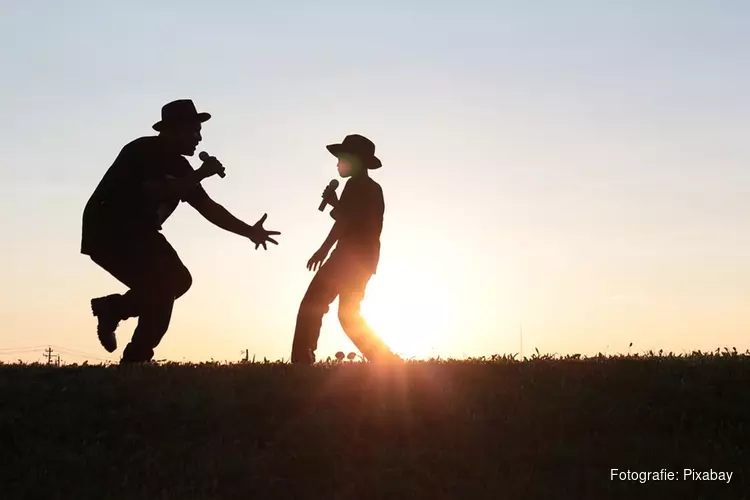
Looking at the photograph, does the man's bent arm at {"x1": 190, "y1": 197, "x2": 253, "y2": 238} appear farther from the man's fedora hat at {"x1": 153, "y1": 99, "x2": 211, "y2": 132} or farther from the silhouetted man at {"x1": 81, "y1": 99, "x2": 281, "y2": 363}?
the man's fedora hat at {"x1": 153, "y1": 99, "x2": 211, "y2": 132}

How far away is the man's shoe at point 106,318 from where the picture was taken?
40.2ft

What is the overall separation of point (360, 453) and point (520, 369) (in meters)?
2.89

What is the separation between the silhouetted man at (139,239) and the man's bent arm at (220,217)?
588 millimetres

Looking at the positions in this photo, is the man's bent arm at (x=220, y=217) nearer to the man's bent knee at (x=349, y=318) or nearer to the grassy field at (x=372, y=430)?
the man's bent knee at (x=349, y=318)

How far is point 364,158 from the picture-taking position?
13367mm

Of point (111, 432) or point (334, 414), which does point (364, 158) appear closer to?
point (334, 414)

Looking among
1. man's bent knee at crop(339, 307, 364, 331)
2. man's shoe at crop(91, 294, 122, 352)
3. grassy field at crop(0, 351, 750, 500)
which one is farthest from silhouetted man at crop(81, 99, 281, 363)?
man's bent knee at crop(339, 307, 364, 331)

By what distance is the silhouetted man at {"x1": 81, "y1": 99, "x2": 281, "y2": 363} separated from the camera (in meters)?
12.2

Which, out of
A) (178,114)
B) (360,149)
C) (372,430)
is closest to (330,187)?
(360,149)

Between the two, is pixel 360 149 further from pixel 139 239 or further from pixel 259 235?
pixel 139 239

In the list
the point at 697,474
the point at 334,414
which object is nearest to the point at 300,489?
the point at 334,414

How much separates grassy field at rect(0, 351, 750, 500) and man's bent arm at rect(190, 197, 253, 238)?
193cm

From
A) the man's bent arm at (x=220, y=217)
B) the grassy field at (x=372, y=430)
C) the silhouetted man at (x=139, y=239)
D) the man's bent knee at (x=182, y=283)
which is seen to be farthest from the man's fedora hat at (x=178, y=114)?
the grassy field at (x=372, y=430)

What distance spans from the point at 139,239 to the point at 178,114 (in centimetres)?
161
